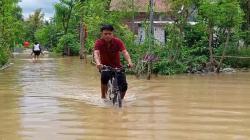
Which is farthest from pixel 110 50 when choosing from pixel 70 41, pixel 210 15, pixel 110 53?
pixel 70 41

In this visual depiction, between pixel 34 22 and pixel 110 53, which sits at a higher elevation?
pixel 34 22

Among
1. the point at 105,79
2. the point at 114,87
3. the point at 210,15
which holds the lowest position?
the point at 114,87

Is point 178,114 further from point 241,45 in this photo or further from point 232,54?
point 241,45

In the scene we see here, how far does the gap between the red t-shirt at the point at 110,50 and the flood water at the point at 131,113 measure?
2.94 ft

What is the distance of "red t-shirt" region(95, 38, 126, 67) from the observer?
10.5 metres

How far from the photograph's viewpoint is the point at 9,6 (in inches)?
1077

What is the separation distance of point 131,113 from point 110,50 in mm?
1606

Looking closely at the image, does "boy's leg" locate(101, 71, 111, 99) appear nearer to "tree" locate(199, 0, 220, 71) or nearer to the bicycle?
the bicycle

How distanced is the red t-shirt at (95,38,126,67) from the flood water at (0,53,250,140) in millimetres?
896

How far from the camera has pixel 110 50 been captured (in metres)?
10.5

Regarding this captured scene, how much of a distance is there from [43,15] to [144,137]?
285 ft

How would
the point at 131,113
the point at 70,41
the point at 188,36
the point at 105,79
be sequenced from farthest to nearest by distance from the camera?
the point at 70,41
the point at 188,36
the point at 105,79
the point at 131,113

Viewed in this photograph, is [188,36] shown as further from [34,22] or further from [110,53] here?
[34,22]

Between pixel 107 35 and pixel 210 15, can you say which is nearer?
pixel 107 35
